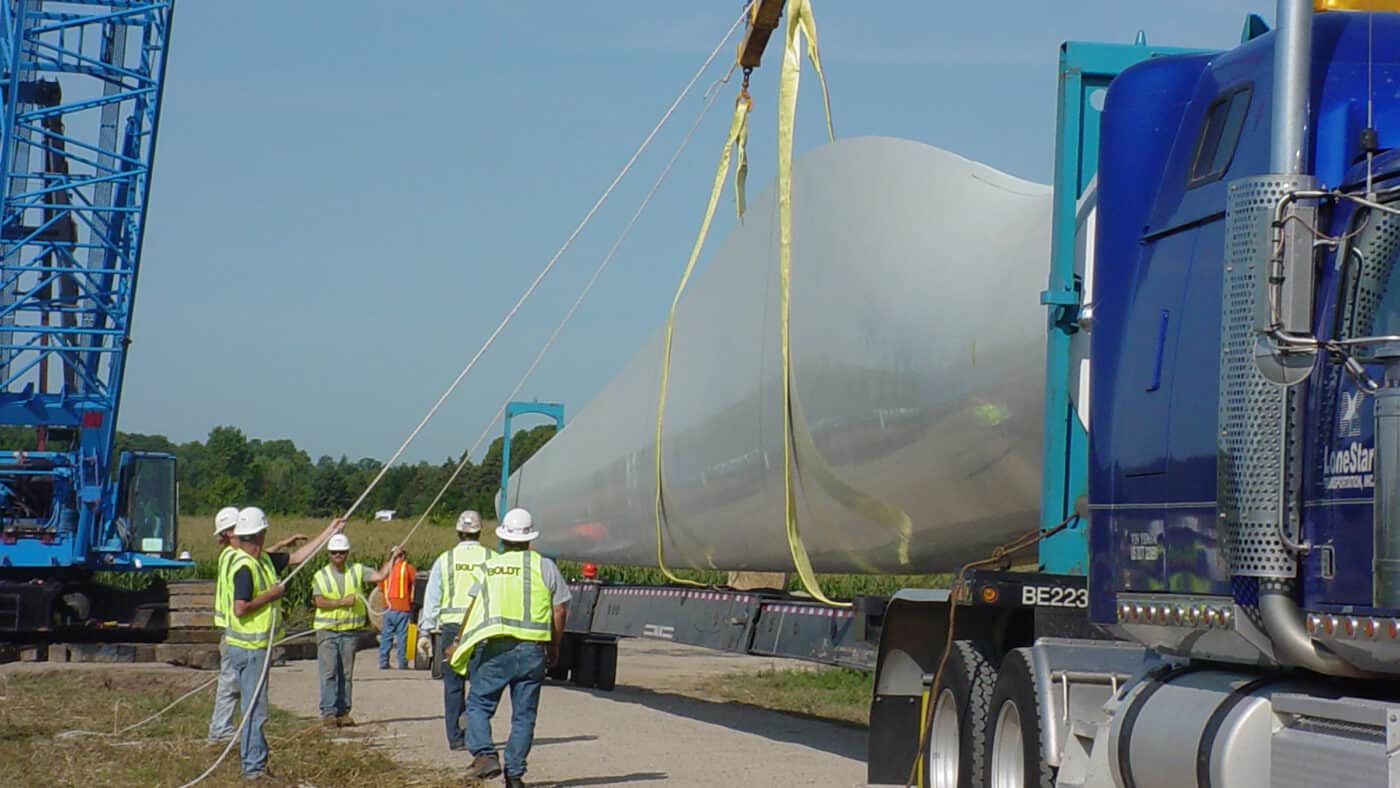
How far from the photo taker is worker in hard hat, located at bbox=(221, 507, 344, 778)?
1170cm

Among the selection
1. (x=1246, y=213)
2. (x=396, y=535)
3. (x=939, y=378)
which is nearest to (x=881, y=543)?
(x=939, y=378)

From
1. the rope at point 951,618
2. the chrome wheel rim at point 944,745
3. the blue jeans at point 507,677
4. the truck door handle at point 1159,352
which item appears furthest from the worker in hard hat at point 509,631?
the truck door handle at point 1159,352

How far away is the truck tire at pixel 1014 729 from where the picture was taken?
25.9 feet

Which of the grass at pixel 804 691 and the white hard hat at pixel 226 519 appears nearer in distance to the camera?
the white hard hat at pixel 226 519

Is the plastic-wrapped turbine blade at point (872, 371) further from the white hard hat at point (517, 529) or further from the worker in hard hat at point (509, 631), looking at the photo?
the worker in hard hat at point (509, 631)

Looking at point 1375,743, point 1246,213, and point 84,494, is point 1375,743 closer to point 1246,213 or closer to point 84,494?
point 1246,213

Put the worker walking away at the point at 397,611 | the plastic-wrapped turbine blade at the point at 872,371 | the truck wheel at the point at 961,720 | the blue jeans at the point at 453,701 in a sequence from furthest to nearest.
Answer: the worker walking away at the point at 397,611
the blue jeans at the point at 453,701
the plastic-wrapped turbine blade at the point at 872,371
the truck wheel at the point at 961,720

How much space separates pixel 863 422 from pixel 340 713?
7.05 m

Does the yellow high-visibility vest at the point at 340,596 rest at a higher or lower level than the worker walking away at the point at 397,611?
higher

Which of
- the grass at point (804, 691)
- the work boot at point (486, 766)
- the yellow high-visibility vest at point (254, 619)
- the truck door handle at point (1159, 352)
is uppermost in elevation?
the truck door handle at point (1159, 352)

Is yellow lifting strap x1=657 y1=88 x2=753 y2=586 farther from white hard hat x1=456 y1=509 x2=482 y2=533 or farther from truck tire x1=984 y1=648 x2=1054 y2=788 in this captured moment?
truck tire x1=984 y1=648 x2=1054 y2=788

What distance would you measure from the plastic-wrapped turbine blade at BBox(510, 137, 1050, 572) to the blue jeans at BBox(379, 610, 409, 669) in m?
10.9

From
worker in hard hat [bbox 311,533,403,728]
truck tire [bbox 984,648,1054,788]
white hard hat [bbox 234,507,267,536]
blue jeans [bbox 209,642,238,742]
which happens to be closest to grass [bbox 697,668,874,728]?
worker in hard hat [bbox 311,533,403,728]

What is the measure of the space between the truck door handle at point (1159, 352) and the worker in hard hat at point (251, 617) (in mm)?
6414
